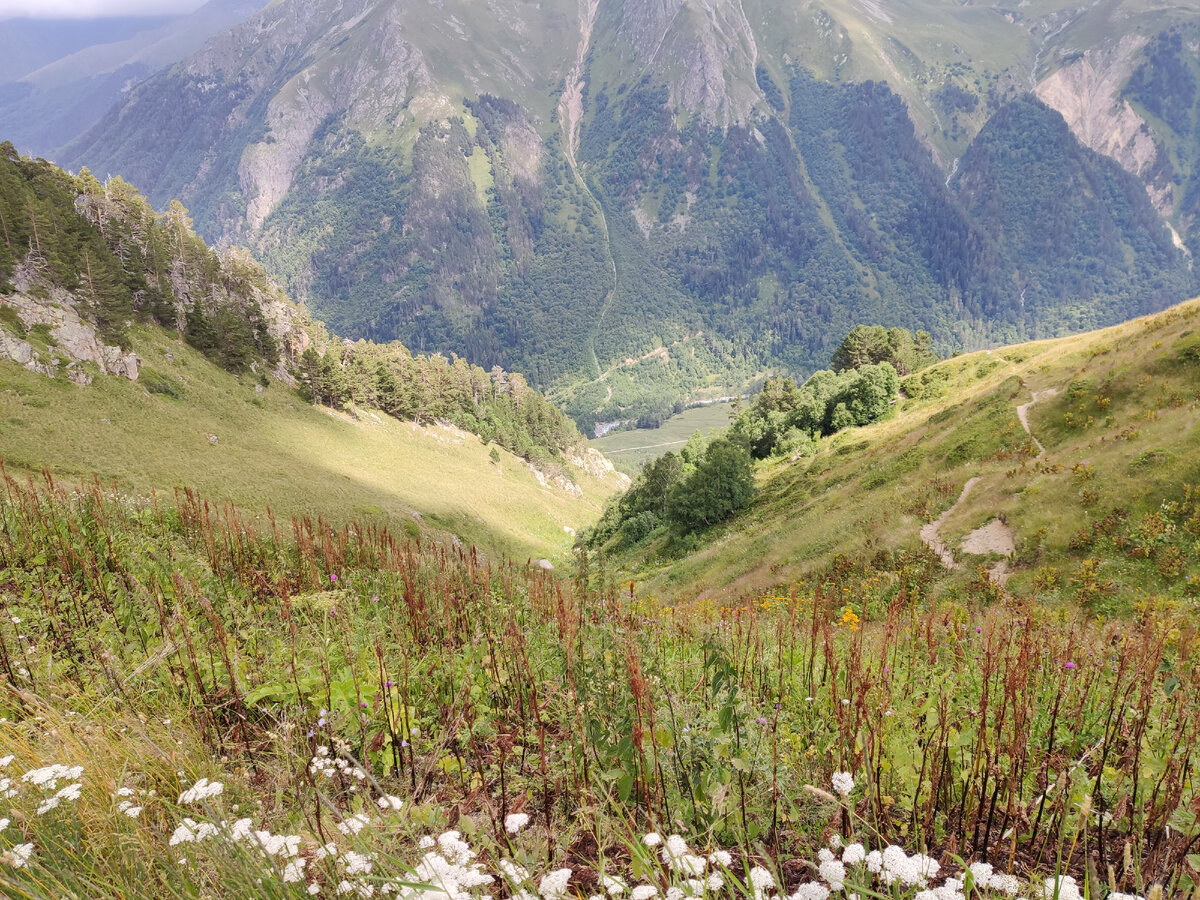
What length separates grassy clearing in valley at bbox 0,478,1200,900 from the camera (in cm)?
266

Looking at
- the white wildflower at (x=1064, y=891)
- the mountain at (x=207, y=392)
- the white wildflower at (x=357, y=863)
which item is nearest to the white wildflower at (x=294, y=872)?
the white wildflower at (x=357, y=863)

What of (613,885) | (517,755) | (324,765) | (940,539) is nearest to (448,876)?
(613,885)

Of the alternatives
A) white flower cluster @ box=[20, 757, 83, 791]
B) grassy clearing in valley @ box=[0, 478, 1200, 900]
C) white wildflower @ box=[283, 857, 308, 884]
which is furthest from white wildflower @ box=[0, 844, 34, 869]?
white wildflower @ box=[283, 857, 308, 884]

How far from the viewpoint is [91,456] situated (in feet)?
123

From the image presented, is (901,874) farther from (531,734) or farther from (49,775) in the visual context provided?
(49,775)

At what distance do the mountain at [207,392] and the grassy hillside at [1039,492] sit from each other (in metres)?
24.7

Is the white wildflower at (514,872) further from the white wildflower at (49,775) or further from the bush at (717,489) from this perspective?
the bush at (717,489)

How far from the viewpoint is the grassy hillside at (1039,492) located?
17.8m

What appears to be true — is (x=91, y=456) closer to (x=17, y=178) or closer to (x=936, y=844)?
(x=17, y=178)

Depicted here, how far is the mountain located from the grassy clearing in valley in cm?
2090

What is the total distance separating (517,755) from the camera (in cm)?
441

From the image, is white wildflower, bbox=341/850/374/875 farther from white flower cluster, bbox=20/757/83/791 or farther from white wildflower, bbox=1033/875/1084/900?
white wildflower, bbox=1033/875/1084/900

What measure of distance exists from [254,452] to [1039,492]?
5583 cm

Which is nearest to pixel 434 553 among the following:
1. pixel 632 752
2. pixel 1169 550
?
pixel 632 752
